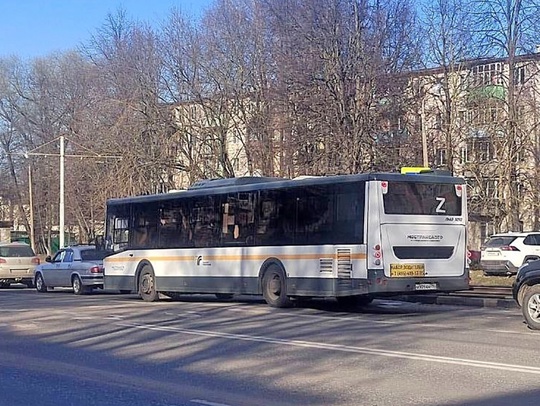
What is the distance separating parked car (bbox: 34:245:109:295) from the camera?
28375 millimetres

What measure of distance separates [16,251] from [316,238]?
16685 millimetres

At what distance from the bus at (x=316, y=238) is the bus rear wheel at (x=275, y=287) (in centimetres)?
2

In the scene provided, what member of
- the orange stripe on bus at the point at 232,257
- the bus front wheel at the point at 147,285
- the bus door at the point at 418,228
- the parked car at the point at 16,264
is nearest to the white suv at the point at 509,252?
the bus door at the point at 418,228

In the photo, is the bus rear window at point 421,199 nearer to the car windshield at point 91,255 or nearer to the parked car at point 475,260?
the car windshield at point 91,255

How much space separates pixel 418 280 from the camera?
1867 cm

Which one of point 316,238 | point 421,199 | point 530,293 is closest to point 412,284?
point 421,199

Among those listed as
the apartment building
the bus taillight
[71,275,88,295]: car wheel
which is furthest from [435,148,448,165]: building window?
the bus taillight

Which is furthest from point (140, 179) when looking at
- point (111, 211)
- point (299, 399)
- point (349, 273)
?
point (299, 399)

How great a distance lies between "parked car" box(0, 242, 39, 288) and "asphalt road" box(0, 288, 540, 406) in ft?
43.4

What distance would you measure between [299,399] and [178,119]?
33.4 m

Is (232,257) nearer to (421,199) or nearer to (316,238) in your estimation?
(316,238)

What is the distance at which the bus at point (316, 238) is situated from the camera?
18.5 meters

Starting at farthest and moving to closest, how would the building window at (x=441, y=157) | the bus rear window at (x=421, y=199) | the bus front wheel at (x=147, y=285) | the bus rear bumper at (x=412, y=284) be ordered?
the building window at (x=441, y=157)
the bus front wheel at (x=147, y=285)
the bus rear window at (x=421, y=199)
the bus rear bumper at (x=412, y=284)

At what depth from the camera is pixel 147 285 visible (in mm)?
24656
